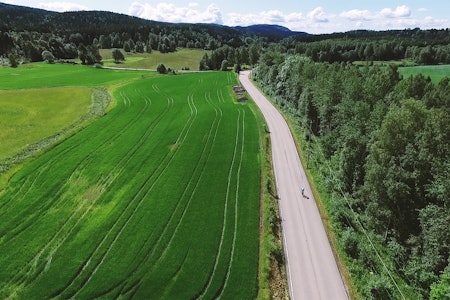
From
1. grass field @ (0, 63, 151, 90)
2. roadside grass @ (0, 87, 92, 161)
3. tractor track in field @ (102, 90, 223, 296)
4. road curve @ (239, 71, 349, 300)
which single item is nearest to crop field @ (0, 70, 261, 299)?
tractor track in field @ (102, 90, 223, 296)

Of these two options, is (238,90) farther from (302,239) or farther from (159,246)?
(159,246)

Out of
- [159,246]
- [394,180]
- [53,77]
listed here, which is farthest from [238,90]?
[159,246]

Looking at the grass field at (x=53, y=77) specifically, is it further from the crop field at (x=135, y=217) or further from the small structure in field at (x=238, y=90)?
the crop field at (x=135, y=217)

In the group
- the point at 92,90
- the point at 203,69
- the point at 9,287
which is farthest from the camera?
the point at 203,69

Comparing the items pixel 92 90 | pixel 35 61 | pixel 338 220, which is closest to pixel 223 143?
pixel 338 220

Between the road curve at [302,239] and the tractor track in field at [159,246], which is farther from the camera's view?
the road curve at [302,239]

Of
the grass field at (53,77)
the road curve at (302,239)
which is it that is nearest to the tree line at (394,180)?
the road curve at (302,239)

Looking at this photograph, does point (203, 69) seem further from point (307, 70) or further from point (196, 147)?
point (196, 147)
